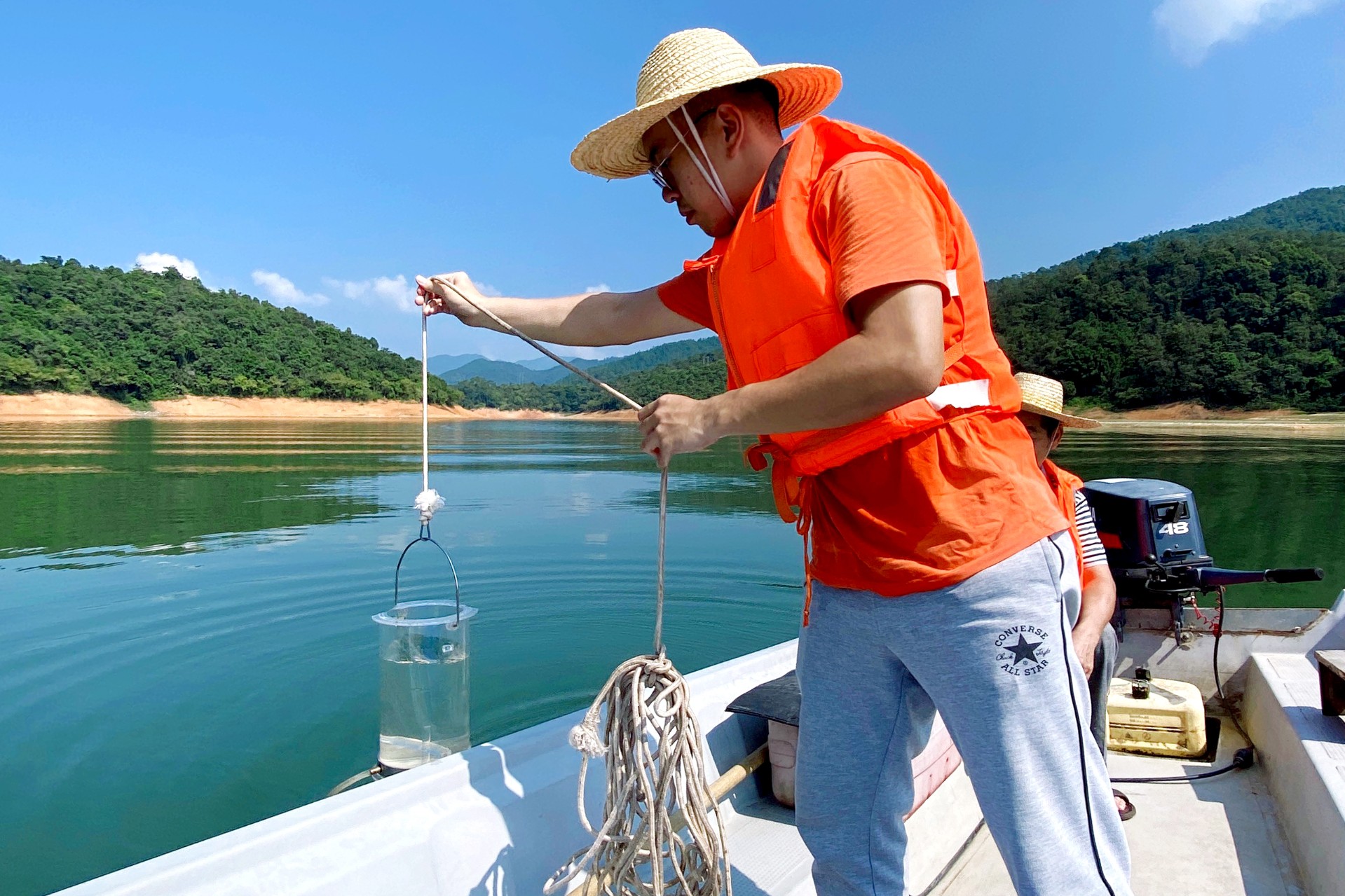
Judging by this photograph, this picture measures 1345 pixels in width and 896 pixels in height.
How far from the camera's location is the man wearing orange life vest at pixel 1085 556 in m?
2.47

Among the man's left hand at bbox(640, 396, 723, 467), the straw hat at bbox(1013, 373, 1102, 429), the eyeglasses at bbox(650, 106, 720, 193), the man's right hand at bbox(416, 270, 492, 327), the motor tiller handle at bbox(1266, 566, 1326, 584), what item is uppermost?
the eyeglasses at bbox(650, 106, 720, 193)

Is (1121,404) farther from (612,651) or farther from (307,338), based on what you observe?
(307,338)

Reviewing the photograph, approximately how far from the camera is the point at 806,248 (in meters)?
1.33

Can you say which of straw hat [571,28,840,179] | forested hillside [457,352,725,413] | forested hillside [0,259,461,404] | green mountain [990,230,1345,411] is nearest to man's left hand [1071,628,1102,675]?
straw hat [571,28,840,179]

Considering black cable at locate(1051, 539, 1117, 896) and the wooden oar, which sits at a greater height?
black cable at locate(1051, 539, 1117, 896)

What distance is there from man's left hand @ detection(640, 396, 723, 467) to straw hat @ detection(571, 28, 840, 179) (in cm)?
52

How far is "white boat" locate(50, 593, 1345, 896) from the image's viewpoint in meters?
1.60

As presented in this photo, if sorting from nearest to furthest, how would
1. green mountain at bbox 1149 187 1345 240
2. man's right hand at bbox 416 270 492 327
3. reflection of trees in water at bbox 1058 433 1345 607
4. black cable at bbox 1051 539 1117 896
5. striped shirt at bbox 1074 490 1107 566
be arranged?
black cable at bbox 1051 539 1117 896 < man's right hand at bbox 416 270 492 327 < striped shirt at bbox 1074 490 1107 566 < reflection of trees in water at bbox 1058 433 1345 607 < green mountain at bbox 1149 187 1345 240

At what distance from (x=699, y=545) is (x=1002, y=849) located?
870cm

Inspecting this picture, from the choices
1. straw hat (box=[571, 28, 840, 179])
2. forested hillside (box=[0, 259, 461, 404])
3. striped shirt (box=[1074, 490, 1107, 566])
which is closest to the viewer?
straw hat (box=[571, 28, 840, 179])

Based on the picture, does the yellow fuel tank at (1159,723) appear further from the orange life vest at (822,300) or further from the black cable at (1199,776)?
the orange life vest at (822,300)

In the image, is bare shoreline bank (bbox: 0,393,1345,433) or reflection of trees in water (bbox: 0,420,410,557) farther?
bare shoreline bank (bbox: 0,393,1345,433)

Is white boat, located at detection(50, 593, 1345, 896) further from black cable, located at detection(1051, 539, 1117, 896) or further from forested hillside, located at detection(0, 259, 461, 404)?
forested hillside, located at detection(0, 259, 461, 404)

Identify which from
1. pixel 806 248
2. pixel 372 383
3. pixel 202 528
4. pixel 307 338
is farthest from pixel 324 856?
pixel 307 338
